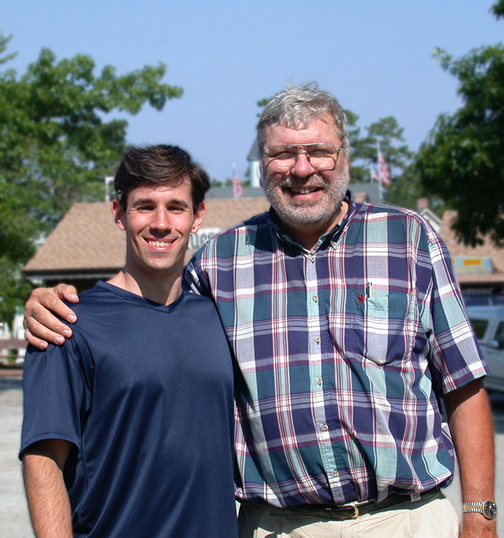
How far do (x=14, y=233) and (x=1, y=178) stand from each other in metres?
1.56

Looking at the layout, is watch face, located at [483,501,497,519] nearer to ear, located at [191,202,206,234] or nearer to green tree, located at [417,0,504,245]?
ear, located at [191,202,206,234]

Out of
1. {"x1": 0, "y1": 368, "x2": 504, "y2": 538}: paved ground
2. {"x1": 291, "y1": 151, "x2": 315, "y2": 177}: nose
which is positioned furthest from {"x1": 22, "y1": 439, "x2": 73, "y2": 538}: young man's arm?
{"x1": 0, "y1": 368, "x2": 504, "y2": 538}: paved ground

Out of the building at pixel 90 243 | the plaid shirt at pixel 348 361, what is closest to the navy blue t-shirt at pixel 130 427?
the plaid shirt at pixel 348 361

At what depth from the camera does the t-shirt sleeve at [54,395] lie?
2506mm

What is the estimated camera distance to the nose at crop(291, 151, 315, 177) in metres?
3.17

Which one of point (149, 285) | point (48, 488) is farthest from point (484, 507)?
point (48, 488)

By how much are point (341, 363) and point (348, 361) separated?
26mm

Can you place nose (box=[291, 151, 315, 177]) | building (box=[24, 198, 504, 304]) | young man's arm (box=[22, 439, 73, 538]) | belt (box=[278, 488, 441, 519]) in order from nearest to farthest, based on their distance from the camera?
young man's arm (box=[22, 439, 73, 538]) → belt (box=[278, 488, 441, 519]) → nose (box=[291, 151, 315, 177]) → building (box=[24, 198, 504, 304])

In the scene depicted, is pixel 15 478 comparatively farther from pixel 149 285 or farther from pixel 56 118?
pixel 56 118

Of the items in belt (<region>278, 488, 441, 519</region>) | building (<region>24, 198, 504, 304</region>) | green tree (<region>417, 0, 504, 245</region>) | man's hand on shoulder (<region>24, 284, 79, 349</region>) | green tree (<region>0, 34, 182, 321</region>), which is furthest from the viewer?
building (<region>24, 198, 504, 304</region>)

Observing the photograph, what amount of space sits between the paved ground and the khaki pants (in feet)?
13.6

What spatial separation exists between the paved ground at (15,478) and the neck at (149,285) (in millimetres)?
4574

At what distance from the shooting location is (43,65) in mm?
24750

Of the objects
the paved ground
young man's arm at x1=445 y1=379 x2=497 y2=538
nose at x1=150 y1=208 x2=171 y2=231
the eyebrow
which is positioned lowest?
the paved ground
